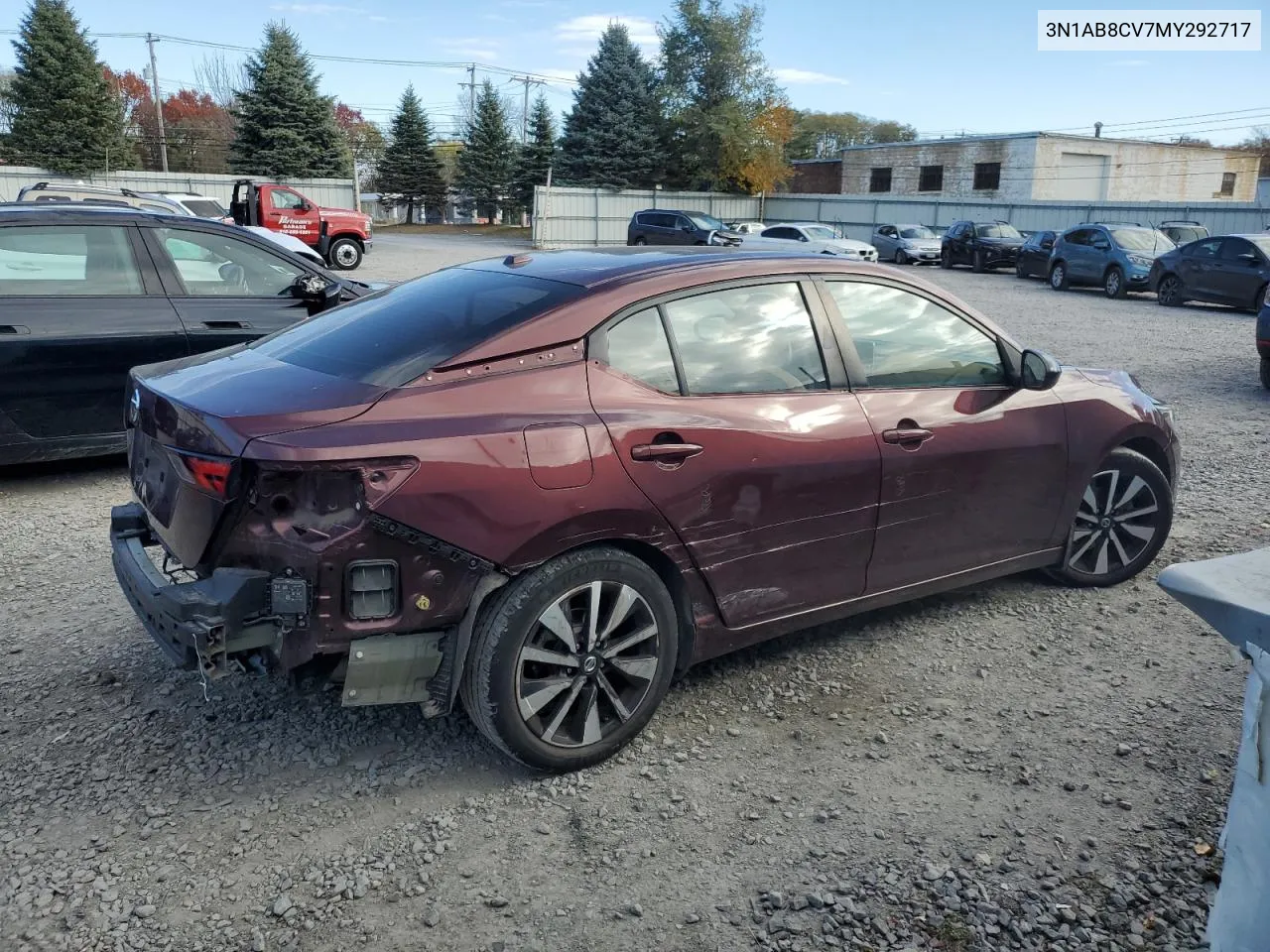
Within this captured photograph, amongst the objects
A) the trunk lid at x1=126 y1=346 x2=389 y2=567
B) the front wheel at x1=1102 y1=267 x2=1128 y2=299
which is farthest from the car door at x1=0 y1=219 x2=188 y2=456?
the front wheel at x1=1102 y1=267 x2=1128 y2=299

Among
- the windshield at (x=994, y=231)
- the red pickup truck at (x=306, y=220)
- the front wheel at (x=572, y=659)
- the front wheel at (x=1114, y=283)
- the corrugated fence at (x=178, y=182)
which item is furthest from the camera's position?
the corrugated fence at (x=178, y=182)

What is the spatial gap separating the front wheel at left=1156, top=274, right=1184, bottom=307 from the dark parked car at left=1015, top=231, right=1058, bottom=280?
560cm

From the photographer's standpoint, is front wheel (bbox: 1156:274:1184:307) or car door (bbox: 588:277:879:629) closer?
car door (bbox: 588:277:879:629)

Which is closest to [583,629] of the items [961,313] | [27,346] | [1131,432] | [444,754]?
[444,754]

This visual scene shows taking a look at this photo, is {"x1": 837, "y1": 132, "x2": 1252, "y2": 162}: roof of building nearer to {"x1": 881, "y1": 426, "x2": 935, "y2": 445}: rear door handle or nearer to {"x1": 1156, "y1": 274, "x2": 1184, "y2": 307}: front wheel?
{"x1": 1156, "y1": 274, "x2": 1184, "y2": 307}: front wheel

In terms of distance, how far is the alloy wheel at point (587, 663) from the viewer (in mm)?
3123

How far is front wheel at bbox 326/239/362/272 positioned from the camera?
27.4 meters

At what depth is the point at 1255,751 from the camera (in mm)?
1981

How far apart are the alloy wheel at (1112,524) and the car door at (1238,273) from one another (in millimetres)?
15585

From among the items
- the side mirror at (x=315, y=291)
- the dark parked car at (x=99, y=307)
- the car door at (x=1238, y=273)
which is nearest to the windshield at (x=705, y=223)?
the car door at (x=1238, y=273)

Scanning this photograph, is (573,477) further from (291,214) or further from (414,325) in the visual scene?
(291,214)

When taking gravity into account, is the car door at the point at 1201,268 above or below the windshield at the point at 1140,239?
below

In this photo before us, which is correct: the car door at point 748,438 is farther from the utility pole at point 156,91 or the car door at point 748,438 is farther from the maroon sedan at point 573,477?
the utility pole at point 156,91

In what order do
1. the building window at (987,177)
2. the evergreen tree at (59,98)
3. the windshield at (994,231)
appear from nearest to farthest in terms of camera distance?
1. the windshield at (994,231)
2. the evergreen tree at (59,98)
3. the building window at (987,177)
